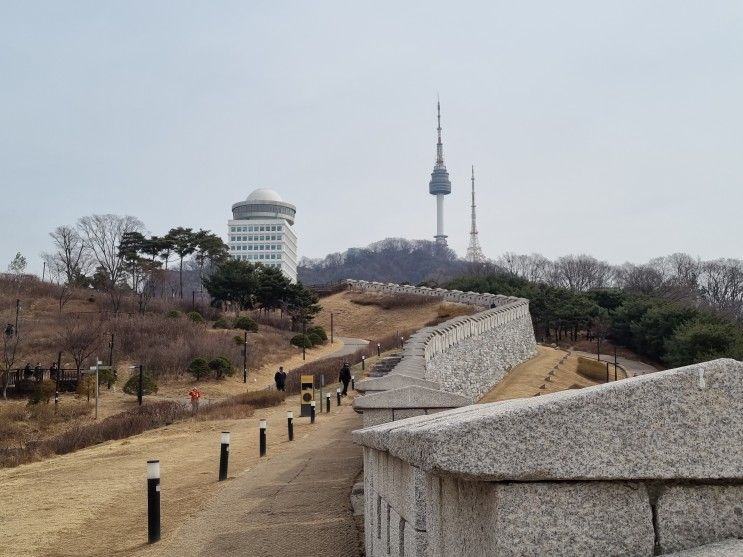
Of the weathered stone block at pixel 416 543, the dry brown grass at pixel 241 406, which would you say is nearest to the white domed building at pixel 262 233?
the dry brown grass at pixel 241 406

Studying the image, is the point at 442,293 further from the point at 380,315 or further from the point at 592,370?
the point at 592,370

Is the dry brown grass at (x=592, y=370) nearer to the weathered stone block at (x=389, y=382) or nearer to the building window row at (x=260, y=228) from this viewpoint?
the weathered stone block at (x=389, y=382)

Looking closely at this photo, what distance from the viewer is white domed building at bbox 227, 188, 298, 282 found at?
398 ft

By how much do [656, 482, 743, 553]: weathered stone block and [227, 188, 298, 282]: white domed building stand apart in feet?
379

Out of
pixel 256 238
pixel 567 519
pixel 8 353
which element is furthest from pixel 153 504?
pixel 256 238

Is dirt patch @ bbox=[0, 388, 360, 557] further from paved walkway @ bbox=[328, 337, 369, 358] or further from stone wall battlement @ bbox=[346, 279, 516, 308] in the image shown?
stone wall battlement @ bbox=[346, 279, 516, 308]

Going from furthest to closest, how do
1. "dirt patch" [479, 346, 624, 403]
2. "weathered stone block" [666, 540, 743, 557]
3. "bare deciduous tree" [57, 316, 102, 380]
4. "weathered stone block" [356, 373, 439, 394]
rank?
"bare deciduous tree" [57, 316, 102, 380] → "dirt patch" [479, 346, 624, 403] → "weathered stone block" [356, 373, 439, 394] → "weathered stone block" [666, 540, 743, 557]

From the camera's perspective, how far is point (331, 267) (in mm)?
165000

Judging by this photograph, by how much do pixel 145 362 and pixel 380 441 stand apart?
39.4 m

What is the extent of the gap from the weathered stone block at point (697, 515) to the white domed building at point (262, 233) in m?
116

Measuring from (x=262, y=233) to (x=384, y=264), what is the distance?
4815cm

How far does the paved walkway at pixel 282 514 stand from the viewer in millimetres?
7469

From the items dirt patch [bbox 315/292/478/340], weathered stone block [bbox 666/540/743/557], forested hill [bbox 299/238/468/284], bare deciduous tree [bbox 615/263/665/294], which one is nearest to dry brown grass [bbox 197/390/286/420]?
weathered stone block [bbox 666/540/743/557]

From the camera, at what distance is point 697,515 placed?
2.36 metres
